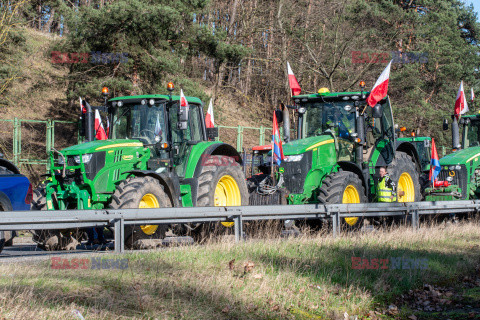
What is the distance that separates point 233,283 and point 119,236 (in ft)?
7.34

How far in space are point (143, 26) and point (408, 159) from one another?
1199 cm

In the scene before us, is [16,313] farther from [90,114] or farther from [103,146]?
[90,114]

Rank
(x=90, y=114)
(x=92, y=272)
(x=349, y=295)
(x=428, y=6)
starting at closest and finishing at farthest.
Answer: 1. (x=92, y=272)
2. (x=349, y=295)
3. (x=90, y=114)
4. (x=428, y=6)

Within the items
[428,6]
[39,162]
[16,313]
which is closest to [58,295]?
[16,313]

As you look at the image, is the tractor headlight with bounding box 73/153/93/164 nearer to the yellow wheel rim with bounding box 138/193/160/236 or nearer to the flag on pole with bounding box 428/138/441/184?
the yellow wheel rim with bounding box 138/193/160/236

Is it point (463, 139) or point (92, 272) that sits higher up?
point (463, 139)

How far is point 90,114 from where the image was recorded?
413 inches

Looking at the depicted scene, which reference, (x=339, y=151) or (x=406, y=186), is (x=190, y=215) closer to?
(x=339, y=151)

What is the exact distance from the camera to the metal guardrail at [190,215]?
7191mm

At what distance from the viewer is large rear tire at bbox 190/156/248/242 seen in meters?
10.3

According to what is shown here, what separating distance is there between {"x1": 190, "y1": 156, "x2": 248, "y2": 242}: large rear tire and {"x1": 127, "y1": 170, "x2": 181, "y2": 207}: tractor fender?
0.48m

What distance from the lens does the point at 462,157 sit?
15.4 metres

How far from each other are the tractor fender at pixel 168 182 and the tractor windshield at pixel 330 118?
3.76 m

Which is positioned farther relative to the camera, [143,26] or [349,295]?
[143,26]
